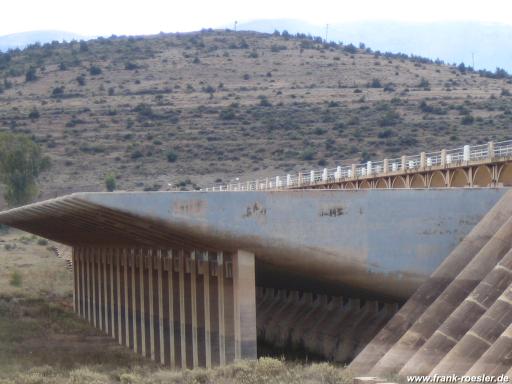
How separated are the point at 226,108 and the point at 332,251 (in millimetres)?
86132

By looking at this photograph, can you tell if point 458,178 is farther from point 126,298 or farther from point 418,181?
point 126,298

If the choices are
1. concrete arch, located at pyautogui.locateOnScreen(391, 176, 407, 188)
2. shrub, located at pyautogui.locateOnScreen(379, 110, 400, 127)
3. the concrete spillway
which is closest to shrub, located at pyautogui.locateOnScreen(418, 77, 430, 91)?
shrub, located at pyautogui.locateOnScreen(379, 110, 400, 127)

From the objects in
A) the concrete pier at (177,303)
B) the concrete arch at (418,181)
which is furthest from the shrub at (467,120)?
the concrete arch at (418,181)

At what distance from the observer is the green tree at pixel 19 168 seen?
A: 281 feet

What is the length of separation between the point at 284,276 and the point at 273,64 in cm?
10220

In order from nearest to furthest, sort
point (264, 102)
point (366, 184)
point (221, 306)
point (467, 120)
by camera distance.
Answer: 1. point (221, 306)
2. point (366, 184)
3. point (467, 120)
4. point (264, 102)

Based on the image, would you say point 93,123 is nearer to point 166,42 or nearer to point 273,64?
point 273,64

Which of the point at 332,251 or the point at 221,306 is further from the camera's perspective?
the point at 221,306

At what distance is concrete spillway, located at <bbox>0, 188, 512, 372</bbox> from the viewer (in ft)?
77.0

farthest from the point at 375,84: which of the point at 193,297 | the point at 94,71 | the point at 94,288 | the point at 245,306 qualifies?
the point at 245,306

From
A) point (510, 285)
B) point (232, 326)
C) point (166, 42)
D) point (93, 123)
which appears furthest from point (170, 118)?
point (510, 285)

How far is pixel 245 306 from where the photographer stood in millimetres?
26125

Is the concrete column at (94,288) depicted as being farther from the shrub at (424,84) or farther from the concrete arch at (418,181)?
the shrub at (424,84)

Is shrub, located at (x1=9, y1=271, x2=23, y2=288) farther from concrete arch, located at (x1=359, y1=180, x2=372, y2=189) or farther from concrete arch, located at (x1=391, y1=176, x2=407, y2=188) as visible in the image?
concrete arch, located at (x1=391, y1=176, x2=407, y2=188)
